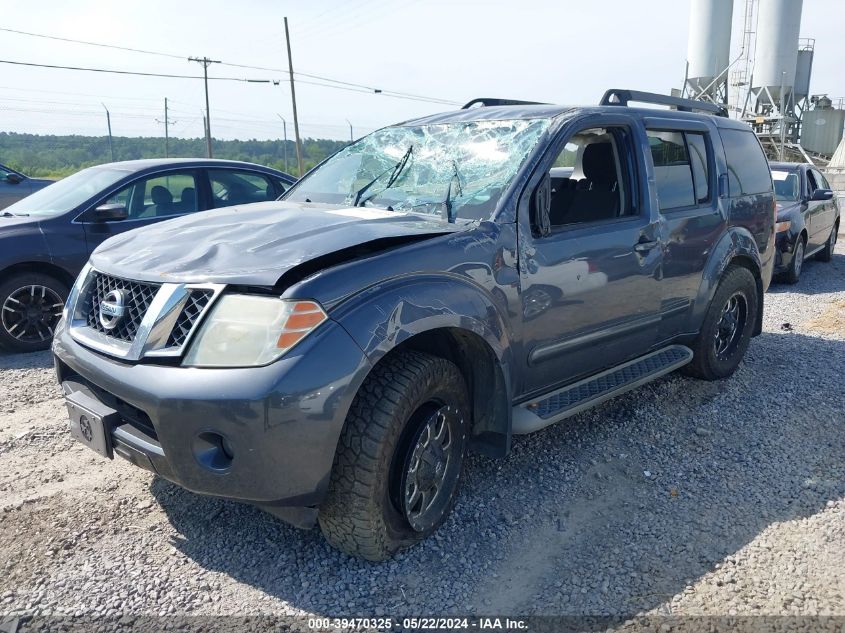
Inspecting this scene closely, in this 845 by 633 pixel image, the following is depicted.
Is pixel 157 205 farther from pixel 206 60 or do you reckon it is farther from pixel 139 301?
pixel 206 60

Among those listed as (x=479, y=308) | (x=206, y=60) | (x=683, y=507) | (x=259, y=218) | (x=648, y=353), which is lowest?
(x=683, y=507)

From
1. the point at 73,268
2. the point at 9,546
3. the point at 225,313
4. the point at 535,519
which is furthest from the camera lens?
the point at 73,268

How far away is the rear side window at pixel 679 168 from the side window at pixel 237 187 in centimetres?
434

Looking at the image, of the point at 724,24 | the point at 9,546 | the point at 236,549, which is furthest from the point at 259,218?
the point at 724,24

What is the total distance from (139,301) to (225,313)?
0.50 meters

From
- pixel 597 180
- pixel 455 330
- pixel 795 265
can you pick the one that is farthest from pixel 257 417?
pixel 795 265

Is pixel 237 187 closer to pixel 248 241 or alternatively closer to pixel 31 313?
pixel 31 313

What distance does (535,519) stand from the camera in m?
3.29

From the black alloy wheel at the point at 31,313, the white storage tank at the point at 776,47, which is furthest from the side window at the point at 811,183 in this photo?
the white storage tank at the point at 776,47

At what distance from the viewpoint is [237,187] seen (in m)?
7.13

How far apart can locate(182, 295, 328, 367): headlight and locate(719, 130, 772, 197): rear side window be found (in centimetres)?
373

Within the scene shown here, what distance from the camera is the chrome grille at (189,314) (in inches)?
102

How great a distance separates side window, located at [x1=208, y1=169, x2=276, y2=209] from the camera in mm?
6969

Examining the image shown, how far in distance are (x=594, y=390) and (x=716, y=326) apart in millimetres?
1678
